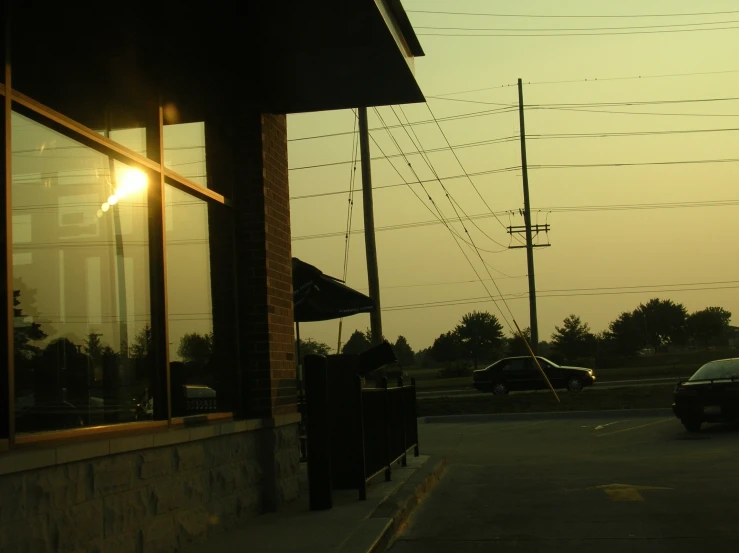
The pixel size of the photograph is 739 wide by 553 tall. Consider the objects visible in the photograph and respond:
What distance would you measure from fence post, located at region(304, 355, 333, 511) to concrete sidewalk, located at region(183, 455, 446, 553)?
0.55 feet

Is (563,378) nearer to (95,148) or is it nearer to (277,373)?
(277,373)

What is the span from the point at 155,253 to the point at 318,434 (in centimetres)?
257

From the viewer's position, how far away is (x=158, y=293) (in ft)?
23.7

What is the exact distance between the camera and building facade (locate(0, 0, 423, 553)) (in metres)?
5.43

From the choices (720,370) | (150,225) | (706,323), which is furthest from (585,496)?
(706,323)

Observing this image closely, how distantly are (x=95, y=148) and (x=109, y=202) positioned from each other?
0.42 meters

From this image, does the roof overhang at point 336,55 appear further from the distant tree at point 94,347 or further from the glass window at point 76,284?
the distant tree at point 94,347

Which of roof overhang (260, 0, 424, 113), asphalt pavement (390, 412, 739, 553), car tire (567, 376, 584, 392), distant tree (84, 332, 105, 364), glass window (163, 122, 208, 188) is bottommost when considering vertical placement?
asphalt pavement (390, 412, 739, 553)

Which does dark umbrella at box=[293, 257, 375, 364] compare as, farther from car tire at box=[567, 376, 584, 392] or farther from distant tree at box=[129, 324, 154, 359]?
car tire at box=[567, 376, 584, 392]

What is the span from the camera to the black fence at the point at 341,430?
871cm

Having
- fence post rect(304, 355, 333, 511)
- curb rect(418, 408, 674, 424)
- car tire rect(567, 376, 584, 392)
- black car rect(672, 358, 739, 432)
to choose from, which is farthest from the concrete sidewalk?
car tire rect(567, 376, 584, 392)

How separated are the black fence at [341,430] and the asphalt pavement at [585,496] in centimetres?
76

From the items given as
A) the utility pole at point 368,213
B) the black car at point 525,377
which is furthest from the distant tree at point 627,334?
the utility pole at point 368,213

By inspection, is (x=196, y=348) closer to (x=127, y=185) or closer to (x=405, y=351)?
(x=127, y=185)
